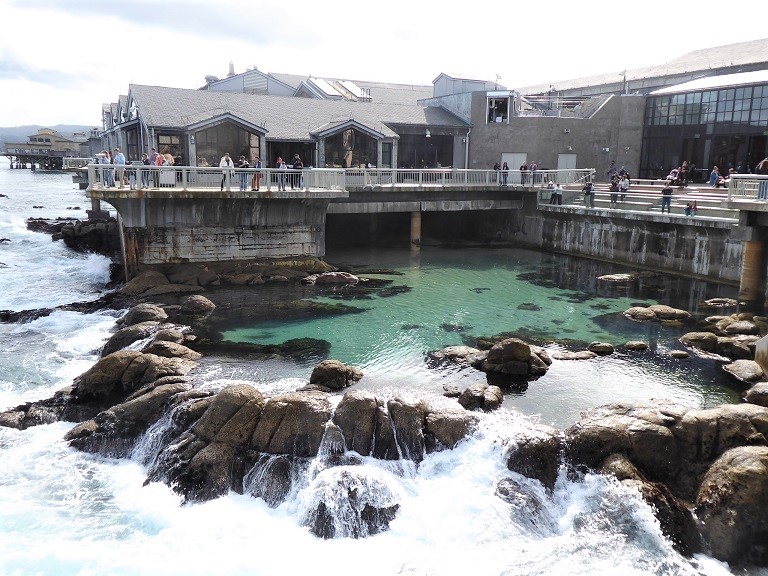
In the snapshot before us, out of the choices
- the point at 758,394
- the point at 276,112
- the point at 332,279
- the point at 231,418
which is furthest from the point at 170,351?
the point at 276,112

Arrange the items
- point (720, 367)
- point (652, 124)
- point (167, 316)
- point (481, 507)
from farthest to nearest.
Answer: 1. point (652, 124)
2. point (167, 316)
3. point (720, 367)
4. point (481, 507)

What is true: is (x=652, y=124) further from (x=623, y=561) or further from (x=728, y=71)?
(x=623, y=561)

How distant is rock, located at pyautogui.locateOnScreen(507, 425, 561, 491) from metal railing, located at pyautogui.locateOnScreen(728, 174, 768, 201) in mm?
15606

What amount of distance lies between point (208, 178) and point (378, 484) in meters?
19.6

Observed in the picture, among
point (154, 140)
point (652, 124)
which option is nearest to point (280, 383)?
point (154, 140)

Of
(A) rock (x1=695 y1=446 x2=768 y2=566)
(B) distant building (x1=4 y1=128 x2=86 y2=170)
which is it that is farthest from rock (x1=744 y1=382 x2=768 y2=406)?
(B) distant building (x1=4 y1=128 x2=86 y2=170)

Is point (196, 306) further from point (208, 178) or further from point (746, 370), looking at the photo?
point (746, 370)

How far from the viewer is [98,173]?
83.4ft

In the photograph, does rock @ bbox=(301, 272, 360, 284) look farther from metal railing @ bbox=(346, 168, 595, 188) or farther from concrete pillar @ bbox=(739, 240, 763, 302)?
concrete pillar @ bbox=(739, 240, 763, 302)

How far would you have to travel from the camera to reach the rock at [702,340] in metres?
19.3

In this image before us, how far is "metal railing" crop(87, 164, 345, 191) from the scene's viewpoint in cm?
2559

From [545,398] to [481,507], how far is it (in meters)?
4.40

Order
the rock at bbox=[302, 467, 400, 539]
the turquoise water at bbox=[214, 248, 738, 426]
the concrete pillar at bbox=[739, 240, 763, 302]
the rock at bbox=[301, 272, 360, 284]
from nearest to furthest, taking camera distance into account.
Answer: the rock at bbox=[302, 467, 400, 539] → the turquoise water at bbox=[214, 248, 738, 426] → the concrete pillar at bbox=[739, 240, 763, 302] → the rock at bbox=[301, 272, 360, 284]

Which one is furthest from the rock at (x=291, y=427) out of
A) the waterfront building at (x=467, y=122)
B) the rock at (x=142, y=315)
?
the waterfront building at (x=467, y=122)
